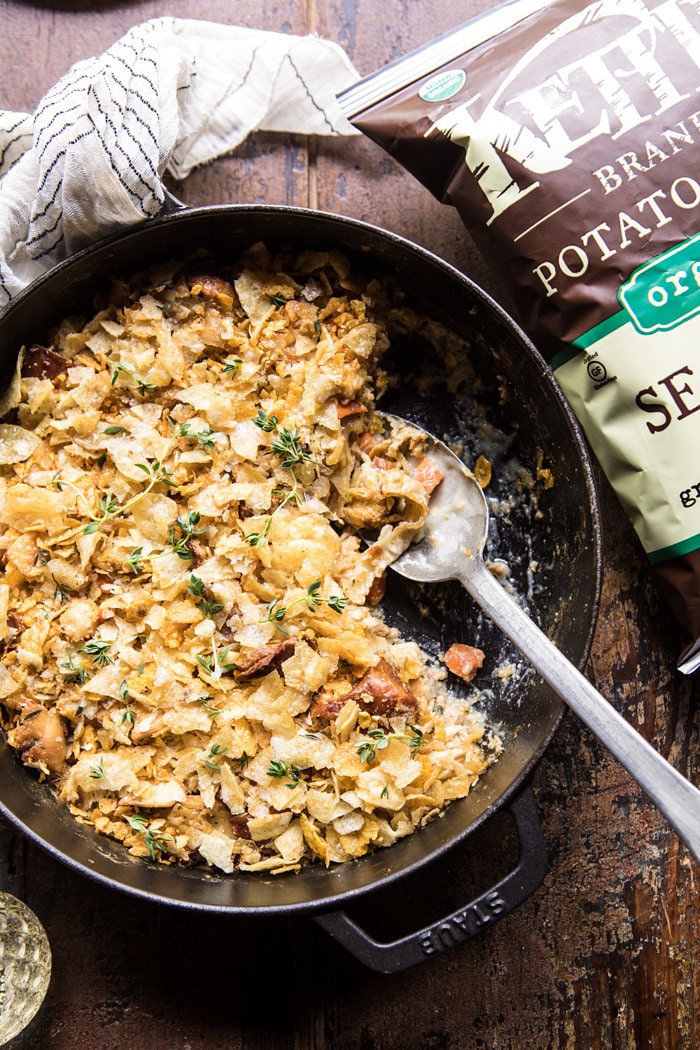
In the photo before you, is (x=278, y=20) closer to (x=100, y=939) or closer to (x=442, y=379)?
(x=442, y=379)

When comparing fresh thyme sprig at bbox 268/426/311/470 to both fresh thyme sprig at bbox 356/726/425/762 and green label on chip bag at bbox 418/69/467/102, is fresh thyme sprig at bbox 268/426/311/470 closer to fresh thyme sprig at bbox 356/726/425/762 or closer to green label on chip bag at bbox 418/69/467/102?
fresh thyme sprig at bbox 356/726/425/762

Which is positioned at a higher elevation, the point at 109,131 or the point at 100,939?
the point at 109,131

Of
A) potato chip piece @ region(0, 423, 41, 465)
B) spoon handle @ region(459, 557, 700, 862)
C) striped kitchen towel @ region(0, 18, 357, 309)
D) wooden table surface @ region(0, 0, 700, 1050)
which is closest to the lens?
spoon handle @ region(459, 557, 700, 862)

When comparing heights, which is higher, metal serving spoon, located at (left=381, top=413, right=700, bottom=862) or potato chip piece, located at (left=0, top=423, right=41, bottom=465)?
potato chip piece, located at (left=0, top=423, right=41, bottom=465)

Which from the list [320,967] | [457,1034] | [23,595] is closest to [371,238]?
[23,595]

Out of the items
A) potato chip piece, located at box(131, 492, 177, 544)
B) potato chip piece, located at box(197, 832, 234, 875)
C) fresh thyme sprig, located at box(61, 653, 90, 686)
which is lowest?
potato chip piece, located at box(197, 832, 234, 875)

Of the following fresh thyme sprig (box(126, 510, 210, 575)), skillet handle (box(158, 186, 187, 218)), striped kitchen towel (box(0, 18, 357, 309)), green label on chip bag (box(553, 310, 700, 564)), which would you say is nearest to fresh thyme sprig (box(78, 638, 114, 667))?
fresh thyme sprig (box(126, 510, 210, 575))
